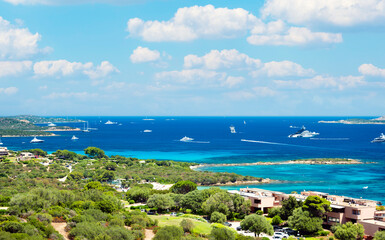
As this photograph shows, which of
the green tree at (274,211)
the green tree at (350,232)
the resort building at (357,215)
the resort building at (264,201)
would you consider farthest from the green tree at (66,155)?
the green tree at (350,232)

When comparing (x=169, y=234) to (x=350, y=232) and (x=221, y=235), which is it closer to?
(x=221, y=235)

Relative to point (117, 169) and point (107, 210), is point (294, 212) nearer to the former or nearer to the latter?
point (107, 210)

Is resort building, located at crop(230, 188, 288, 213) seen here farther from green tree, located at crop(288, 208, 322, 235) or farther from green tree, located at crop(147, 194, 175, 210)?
green tree, located at crop(147, 194, 175, 210)

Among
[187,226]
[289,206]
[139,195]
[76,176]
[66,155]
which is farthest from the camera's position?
[66,155]

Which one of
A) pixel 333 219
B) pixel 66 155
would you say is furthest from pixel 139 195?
pixel 66 155

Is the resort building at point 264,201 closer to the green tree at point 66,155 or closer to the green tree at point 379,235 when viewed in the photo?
the green tree at point 379,235
